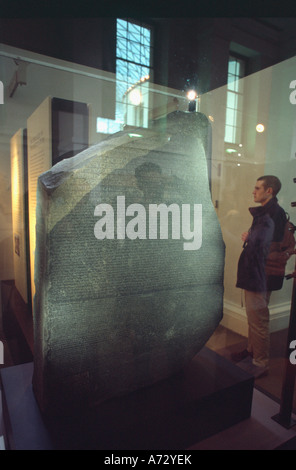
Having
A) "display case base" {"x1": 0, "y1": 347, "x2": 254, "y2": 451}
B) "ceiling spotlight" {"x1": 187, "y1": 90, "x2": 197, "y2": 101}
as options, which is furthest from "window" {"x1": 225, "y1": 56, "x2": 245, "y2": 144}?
"display case base" {"x1": 0, "y1": 347, "x2": 254, "y2": 451}

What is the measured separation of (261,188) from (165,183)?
1.03 m

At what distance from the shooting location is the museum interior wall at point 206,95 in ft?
4.81

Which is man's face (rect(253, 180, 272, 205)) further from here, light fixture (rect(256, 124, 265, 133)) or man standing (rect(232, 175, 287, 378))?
light fixture (rect(256, 124, 265, 133))

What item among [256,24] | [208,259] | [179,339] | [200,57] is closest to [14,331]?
[179,339]

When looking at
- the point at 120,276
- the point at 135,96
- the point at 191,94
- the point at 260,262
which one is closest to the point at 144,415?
the point at 120,276

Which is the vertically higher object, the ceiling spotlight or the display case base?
the ceiling spotlight

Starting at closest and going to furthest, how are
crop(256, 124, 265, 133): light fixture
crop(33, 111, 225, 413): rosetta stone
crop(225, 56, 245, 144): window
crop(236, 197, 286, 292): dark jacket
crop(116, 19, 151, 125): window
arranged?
crop(33, 111, 225, 413): rosetta stone, crop(116, 19, 151, 125): window, crop(225, 56, 245, 144): window, crop(236, 197, 286, 292): dark jacket, crop(256, 124, 265, 133): light fixture

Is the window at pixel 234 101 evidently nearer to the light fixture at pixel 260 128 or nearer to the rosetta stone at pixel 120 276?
the light fixture at pixel 260 128

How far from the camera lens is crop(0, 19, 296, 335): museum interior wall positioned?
1.46 meters

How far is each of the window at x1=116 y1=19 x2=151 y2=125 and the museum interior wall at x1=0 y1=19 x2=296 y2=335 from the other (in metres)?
0.01

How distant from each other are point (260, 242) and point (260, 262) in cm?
13

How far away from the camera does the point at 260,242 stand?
6.59 feet

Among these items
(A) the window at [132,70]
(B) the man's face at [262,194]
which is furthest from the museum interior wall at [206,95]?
(B) the man's face at [262,194]

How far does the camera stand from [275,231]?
6.48 ft
